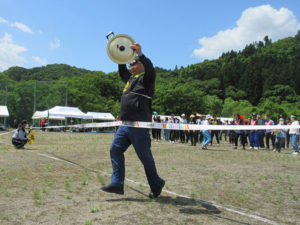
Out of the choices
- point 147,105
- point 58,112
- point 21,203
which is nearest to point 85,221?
point 21,203

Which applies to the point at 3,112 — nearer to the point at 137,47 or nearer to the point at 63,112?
the point at 63,112

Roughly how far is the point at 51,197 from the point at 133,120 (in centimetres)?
171

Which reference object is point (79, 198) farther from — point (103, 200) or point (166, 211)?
point (166, 211)

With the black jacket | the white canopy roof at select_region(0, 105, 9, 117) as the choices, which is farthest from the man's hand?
the white canopy roof at select_region(0, 105, 9, 117)

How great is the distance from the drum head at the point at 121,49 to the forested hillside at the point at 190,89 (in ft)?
120

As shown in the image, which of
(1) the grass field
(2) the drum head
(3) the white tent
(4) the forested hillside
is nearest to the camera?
(1) the grass field

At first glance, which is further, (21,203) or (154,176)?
(154,176)

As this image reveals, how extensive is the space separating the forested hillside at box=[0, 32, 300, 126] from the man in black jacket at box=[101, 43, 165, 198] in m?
37.2

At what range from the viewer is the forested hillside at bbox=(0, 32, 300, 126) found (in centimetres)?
4638

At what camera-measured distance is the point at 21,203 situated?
→ 4.09 meters

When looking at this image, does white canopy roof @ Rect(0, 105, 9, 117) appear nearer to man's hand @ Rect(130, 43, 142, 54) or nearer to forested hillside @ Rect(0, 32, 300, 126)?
forested hillside @ Rect(0, 32, 300, 126)

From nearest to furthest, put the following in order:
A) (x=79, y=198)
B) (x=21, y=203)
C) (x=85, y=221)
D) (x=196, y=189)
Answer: (x=85, y=221) < (x=21, y=203) < (x=79, y=198) < (x=196, y=189)

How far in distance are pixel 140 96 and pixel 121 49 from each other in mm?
965

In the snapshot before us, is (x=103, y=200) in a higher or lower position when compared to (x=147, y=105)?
lower
